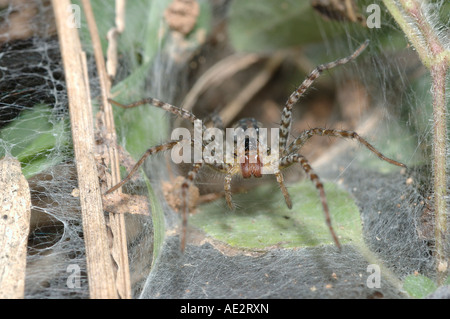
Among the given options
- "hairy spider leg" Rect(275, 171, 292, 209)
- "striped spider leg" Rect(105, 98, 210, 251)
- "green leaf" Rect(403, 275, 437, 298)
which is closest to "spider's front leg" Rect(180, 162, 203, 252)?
"striped spider leg" Rect(105, 98, 210, 251)

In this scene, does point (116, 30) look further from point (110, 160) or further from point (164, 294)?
point (164, 294)

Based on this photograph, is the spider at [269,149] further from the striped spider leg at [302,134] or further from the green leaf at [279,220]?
the green leaf at [279,220]

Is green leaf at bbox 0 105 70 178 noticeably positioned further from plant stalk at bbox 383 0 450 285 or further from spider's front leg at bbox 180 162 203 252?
plant stalk at bbox 383 0 450 285

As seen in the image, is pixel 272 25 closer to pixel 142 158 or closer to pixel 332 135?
pixel 332 135

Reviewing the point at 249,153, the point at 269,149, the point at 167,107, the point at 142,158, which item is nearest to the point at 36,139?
the point at 142,158

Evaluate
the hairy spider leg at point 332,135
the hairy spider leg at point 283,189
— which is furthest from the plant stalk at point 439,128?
the hairy spider leg at point 283,189

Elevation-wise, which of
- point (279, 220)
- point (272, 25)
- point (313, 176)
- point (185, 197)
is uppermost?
point (272, 25)
